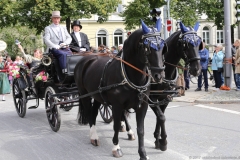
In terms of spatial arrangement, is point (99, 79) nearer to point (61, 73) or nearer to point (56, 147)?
point (56, 147)

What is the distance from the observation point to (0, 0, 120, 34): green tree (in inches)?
854

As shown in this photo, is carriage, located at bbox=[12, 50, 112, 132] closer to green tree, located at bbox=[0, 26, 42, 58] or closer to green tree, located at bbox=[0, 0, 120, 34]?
green tree, located at bbox=[0, 0, 120, 34]

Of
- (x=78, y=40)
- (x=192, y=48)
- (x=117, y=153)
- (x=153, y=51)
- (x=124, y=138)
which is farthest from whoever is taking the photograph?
(x=78, y=40)

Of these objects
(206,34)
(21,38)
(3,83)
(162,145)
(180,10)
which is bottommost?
(162,145)

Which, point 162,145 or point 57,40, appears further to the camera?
point 57,40

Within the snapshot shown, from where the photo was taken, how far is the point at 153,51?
4723 mm

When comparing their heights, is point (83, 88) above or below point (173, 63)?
below

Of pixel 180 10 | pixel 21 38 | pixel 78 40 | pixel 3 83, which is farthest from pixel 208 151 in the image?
pixel 21 38

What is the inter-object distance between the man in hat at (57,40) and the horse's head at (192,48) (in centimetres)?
311

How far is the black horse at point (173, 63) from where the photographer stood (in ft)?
18.2

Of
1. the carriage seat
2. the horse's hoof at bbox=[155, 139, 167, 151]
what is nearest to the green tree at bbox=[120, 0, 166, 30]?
the carriage seat

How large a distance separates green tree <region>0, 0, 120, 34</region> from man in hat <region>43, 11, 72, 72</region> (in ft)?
45.3

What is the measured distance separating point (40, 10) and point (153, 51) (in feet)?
59.8

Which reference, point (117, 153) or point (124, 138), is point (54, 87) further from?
point (117, 153)
